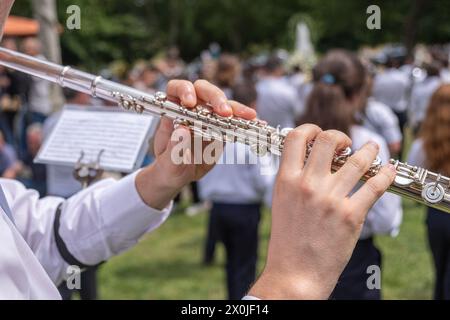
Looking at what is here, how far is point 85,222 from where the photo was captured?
199 cm

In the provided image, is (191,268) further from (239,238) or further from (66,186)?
(66,186)

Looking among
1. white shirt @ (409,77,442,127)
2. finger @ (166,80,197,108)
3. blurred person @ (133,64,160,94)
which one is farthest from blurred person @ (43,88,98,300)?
blurred person @ (133,64,160,94)

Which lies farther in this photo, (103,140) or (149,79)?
(149,79)

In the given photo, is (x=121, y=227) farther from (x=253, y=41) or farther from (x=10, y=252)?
(x=253, y=41)

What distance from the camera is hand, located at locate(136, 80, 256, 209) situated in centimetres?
173

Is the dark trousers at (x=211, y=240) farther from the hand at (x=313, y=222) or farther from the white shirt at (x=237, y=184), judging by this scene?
the hand at (x=313, y=222)

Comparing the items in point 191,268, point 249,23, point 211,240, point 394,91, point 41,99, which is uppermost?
point 249,23

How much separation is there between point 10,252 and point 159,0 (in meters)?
38.0

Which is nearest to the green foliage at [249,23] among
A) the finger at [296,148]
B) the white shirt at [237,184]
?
the white shirt at [237,184]

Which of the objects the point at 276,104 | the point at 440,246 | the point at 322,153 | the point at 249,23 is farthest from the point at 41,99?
the point at 249,23

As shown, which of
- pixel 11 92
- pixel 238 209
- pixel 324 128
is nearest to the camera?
pixel 324 128

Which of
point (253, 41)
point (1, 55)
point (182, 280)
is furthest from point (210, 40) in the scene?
point (1, 55)

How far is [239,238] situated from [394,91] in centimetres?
594

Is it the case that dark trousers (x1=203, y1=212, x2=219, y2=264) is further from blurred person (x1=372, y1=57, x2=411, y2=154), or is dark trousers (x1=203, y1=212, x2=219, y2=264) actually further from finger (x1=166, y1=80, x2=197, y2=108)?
blurred person (x1=372, y1=57, x2=411, y2=154)
